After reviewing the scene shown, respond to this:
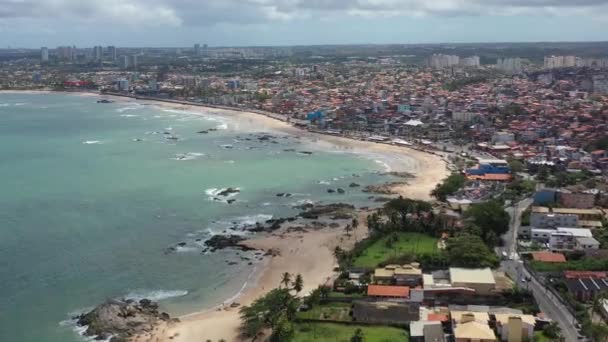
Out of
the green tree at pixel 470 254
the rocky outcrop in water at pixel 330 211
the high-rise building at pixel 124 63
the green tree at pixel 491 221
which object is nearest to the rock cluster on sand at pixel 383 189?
the rocky outcrop in water at pixel 330 211

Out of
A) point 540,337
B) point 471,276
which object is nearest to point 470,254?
point 471,276

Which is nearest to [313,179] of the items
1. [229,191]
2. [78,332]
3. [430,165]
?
[229,191]

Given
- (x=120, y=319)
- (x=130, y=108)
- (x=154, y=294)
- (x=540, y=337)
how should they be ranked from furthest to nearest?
(x=130, y=108) < (x=154, y=294) < (x=120, y=319) < (x=540, y=337)

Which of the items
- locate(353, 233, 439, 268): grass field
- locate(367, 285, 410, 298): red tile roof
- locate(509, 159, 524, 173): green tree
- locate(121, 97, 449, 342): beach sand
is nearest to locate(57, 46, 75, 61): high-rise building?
locate(121, 97, 449, 342): beach sand

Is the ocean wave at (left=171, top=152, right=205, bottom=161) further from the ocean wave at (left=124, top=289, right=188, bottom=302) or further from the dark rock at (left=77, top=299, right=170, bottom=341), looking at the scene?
the dark rock at (left=77, top=299, right=170, bottom=341)

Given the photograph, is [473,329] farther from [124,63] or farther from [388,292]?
[124,63]

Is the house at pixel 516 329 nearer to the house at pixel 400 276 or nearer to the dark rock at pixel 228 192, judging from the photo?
the house at pixel 400 276

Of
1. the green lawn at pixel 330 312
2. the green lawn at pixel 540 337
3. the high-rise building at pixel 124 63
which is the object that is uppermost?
the high-rise building at pixel 124 63
